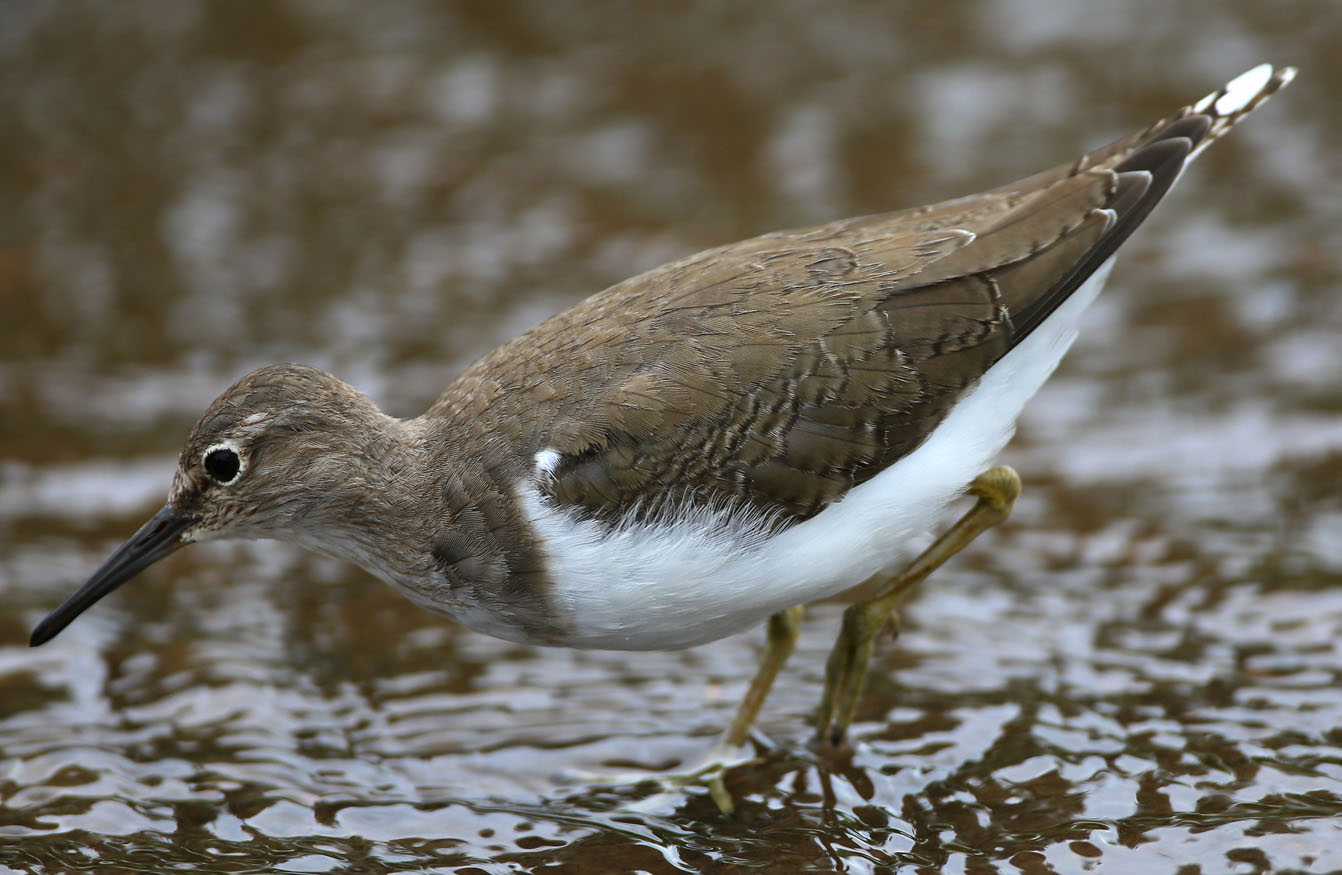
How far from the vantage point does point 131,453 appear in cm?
888

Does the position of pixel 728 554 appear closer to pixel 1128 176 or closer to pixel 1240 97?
pixel 1128 176

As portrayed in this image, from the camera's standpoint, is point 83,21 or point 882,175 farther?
point 83,21

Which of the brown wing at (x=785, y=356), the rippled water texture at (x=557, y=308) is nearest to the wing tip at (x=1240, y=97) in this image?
the brown wing at (x=785, y=356)

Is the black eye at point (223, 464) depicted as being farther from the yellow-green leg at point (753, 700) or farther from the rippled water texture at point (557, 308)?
the yellow-green leg at point (753, 700)

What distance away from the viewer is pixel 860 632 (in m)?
6.11

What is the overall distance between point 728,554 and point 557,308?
5.00m

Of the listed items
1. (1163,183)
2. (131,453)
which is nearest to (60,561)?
(131,453)

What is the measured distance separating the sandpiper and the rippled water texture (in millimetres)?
787

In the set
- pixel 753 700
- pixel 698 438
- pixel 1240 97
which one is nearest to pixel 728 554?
pixel 698 438

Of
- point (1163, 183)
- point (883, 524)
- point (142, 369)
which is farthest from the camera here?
point (142, 369)

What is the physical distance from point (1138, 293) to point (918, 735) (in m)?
4.96

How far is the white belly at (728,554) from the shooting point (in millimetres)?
5324

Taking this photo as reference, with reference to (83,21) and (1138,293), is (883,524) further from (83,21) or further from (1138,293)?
(83,21)

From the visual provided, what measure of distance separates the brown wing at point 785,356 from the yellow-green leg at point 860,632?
2.17 ft
